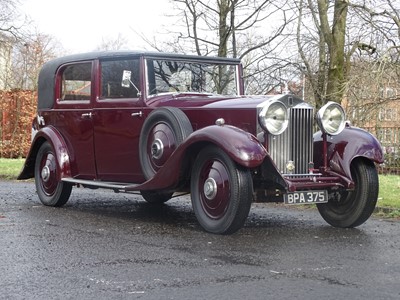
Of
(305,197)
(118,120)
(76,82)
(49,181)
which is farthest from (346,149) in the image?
(49,181)

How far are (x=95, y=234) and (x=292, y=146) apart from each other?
2.35m

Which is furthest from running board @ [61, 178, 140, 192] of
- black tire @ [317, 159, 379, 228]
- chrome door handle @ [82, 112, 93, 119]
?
black tire @ [317, 159, 379, 228]

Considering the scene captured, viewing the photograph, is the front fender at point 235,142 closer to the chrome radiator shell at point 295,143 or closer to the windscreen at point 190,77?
the chrome radiator shell at point 295,143

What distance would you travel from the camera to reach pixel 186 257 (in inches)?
209

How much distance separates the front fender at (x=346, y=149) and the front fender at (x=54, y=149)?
3518 mm

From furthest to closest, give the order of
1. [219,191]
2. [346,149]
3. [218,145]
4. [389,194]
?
[389,194], [346,149], [219,191], [218,145]

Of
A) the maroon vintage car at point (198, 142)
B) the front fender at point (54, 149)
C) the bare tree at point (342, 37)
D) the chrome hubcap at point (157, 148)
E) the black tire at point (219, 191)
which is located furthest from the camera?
the bare tree at point (342, 37)

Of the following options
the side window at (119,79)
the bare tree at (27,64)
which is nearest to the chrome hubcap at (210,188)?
the side window at (119,79)

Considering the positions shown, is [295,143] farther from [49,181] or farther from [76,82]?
[49,181]

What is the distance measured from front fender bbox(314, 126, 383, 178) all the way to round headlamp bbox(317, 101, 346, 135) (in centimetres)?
18

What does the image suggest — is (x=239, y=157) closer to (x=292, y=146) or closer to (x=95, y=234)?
(x=292, y=146)

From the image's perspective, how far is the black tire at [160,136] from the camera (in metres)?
7.04

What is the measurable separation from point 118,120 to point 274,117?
2.32 meters

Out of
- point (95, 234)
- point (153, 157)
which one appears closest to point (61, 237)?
point (95, 234)
